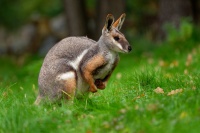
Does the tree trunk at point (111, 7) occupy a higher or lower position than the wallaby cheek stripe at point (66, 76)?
lower

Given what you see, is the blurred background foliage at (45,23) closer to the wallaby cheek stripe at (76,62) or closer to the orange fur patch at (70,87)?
the wallaby cheek stripe at (76,62)

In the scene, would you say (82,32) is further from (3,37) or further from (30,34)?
(3,37)

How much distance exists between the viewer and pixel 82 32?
55.0ft

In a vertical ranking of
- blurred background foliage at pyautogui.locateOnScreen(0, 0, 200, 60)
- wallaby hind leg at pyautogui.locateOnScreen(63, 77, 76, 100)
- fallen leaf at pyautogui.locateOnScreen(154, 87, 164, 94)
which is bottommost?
blurred background foliage at pyautogui.locateOnScreen(0, 0, 200, 60)

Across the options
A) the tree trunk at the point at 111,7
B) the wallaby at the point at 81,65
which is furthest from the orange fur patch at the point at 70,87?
the tree trunk at the point at 111,7

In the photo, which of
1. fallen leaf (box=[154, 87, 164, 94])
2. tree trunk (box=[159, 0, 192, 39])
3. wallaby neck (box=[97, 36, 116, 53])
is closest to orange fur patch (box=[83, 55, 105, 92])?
wallaby neck (box=[97, 36, 116, 53])

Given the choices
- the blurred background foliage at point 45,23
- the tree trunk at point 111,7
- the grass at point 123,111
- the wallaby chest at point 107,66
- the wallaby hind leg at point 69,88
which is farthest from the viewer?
the blurred background foliage at point 45,23

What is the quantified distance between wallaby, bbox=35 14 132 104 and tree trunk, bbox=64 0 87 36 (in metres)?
9.47

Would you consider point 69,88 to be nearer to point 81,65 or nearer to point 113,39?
point 81,65

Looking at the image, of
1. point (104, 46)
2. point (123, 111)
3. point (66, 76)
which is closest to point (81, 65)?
point (66, 76)

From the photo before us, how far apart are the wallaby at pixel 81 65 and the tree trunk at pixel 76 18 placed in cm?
947

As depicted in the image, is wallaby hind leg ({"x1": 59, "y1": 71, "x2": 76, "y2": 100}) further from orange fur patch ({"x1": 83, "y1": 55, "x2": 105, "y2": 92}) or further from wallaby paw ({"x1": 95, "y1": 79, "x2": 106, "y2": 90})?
wallaby paw ({"x1": 95, "y1": 79, "x2": 106, "y2": 90})

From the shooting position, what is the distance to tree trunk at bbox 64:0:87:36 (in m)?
16.5

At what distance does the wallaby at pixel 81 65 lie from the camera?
6758 mm
